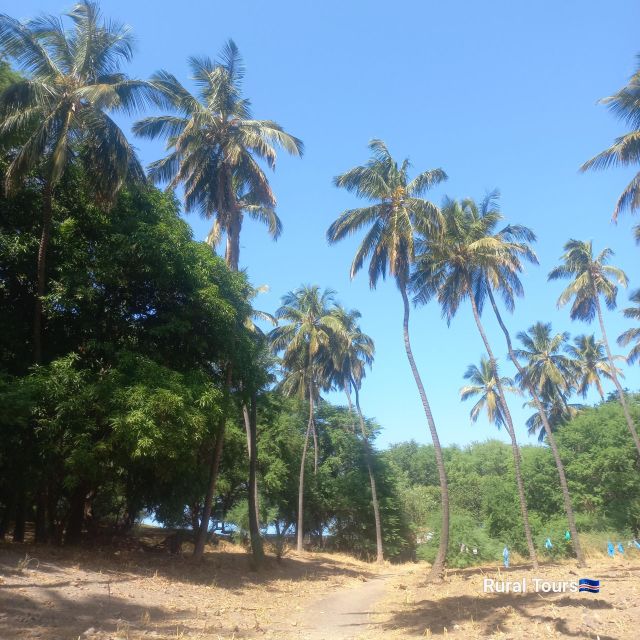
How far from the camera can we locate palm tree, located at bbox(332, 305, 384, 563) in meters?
35.6

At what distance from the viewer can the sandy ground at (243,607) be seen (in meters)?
8.35

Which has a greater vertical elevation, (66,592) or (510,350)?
(510,350)

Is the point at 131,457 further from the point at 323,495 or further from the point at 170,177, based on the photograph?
the point at 323,495

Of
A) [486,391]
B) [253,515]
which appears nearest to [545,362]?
[486,391]

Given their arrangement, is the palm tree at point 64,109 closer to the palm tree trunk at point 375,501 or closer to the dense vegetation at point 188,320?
the dense vegetation at point 188,320

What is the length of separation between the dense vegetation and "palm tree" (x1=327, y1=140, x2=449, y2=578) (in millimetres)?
93

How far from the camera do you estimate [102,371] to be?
13945mm

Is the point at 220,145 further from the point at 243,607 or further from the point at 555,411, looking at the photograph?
the point at 555,411

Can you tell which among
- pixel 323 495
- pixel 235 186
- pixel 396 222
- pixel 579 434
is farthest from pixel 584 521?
pixel 235 186

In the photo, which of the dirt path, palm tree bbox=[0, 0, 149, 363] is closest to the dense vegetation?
palm tree bbox=[0, 0, 149, 363]

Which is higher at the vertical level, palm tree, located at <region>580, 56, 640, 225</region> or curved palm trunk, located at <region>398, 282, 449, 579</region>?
palm tree, located at <region>580, 56, 640, 225</region>

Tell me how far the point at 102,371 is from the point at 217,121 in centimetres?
1220

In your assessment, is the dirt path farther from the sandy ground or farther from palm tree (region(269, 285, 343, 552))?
palm tree (region(269, 285, 343, 552))

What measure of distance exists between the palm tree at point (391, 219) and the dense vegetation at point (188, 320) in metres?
0.09
